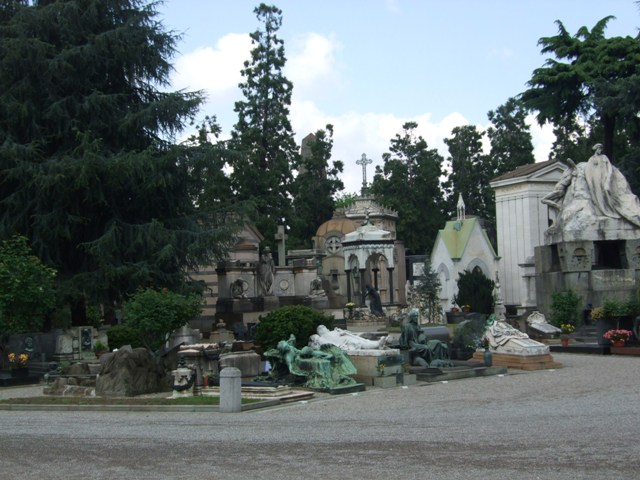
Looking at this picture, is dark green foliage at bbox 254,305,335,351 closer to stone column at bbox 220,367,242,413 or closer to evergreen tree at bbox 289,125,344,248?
stone column at bbox 220,367,242,413

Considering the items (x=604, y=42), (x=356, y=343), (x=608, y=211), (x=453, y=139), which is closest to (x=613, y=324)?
(x=608, y=211)

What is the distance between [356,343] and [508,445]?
27.0 ft

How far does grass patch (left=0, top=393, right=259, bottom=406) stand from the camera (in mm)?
15000

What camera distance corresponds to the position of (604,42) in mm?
42688

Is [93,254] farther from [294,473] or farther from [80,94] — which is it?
[294,473]

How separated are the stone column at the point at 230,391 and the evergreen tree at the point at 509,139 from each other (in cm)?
5543

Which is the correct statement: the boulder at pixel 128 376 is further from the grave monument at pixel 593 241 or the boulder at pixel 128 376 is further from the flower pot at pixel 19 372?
the grave monument at pixel 593 241

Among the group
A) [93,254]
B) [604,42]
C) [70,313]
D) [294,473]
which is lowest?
[294,473]

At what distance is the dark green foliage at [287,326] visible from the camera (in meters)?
19.8

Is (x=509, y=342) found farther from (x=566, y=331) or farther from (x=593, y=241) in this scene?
(x=593, y=241)

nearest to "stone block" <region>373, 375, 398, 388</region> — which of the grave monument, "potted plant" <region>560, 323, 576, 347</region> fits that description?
"potted plant" <region>560, 323, 576, 347</region>

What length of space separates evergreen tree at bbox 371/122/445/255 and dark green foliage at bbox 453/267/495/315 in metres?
25.0

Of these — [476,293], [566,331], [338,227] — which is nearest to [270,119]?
[338,227]

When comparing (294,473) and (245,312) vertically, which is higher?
(245,312)
